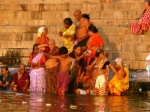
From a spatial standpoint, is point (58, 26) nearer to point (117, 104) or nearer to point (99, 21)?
point (99, 21)

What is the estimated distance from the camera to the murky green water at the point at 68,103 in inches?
447

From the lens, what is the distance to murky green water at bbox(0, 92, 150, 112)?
37.3 feet

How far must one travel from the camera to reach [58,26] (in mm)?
17734

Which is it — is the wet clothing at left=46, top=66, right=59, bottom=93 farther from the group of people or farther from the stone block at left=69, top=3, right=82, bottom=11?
the stone block at left=69, top=3, right=82, bottom=11

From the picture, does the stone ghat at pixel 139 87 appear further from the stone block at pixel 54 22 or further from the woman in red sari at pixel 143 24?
the stone block at pixel 54 22

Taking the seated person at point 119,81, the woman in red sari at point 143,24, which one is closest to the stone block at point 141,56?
the woman in red sari at point 143,24

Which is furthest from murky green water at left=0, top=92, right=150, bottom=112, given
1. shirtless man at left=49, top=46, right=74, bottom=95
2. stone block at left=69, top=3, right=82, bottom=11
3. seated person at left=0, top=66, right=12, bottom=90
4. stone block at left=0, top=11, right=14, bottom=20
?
stone block at left=69, top=3, right=82, bottom=11

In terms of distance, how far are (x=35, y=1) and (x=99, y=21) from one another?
2.44 m

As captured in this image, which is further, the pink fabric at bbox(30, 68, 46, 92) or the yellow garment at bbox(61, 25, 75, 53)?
the yellow garment at bbox(61, 25, 75, 53)

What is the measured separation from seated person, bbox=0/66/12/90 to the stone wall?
1653mm

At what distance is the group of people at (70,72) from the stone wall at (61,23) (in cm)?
138

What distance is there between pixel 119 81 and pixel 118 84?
0.06 m

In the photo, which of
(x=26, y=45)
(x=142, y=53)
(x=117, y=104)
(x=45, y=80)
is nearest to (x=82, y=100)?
(x=117, y=104)

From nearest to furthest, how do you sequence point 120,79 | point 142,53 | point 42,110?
1. point 42,110
2. point 120,79
3. point 142,53
